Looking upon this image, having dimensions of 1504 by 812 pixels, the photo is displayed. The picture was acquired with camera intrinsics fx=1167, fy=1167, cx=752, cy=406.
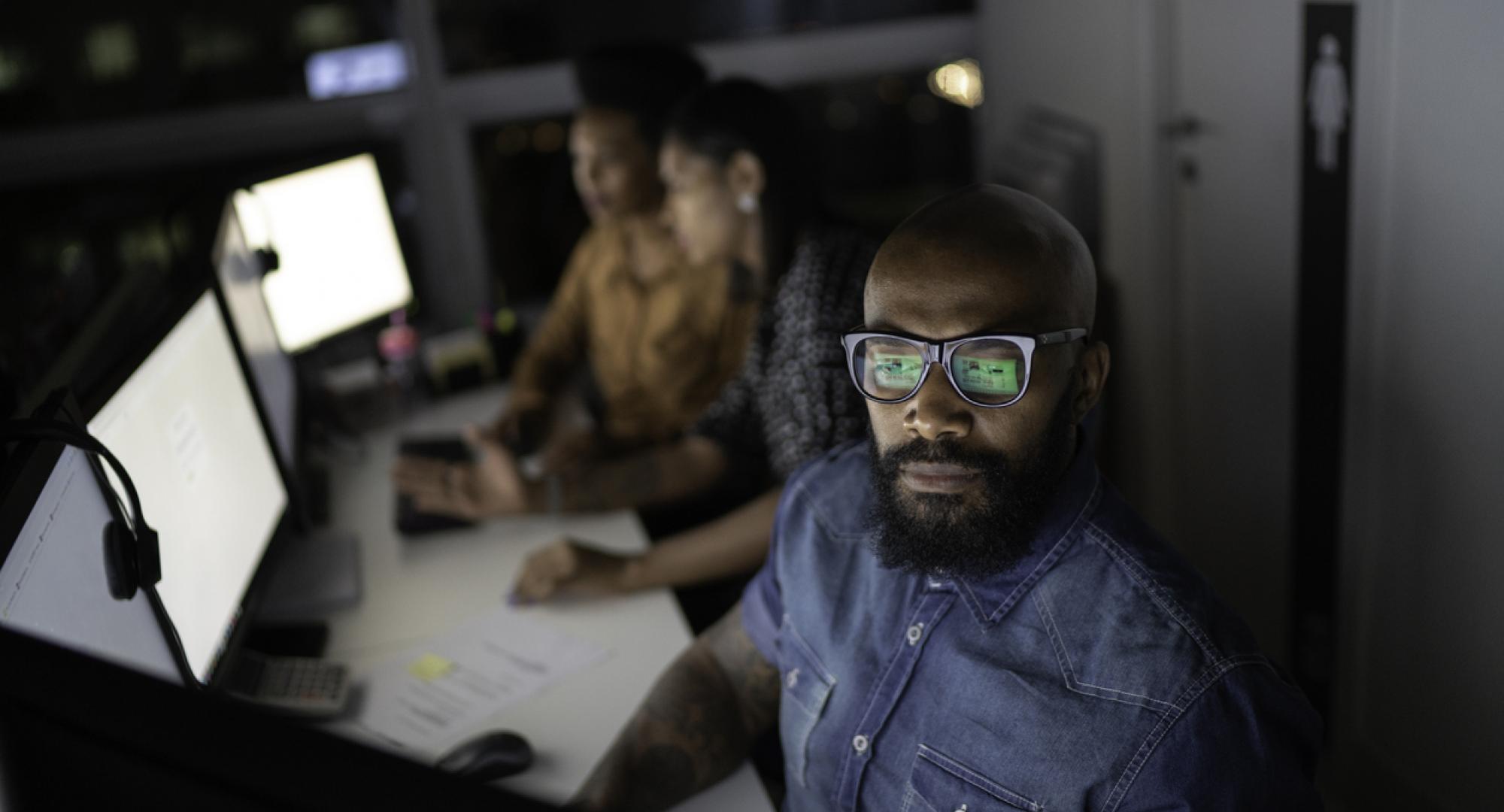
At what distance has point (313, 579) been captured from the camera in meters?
1.83

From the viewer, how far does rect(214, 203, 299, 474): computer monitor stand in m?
1.82

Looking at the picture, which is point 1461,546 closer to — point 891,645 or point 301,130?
point 891,645

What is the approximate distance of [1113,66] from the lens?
2469mm

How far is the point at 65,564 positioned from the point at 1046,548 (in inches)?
35.0

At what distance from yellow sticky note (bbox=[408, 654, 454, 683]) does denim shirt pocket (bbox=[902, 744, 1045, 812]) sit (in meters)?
0.71

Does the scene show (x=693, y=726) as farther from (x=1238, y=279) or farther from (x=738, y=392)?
(x=1238, y=279)

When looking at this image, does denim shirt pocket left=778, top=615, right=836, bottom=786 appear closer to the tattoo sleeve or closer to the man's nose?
the tattoo sleeve

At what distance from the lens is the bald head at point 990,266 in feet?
3.60

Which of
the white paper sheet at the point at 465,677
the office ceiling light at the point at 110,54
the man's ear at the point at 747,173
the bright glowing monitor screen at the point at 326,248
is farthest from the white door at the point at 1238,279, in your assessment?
the office ceiling light at the point at 110,54

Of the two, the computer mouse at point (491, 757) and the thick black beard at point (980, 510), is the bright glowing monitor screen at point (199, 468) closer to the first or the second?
the computer mouse at point (491, 757)

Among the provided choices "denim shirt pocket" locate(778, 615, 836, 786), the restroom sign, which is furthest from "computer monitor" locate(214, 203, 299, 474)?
the restroom sign

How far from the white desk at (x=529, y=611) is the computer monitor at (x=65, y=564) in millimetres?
284

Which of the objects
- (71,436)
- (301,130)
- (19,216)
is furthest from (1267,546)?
(19,216)

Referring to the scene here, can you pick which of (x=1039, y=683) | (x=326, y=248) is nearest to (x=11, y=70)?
(x=326, y=248)
